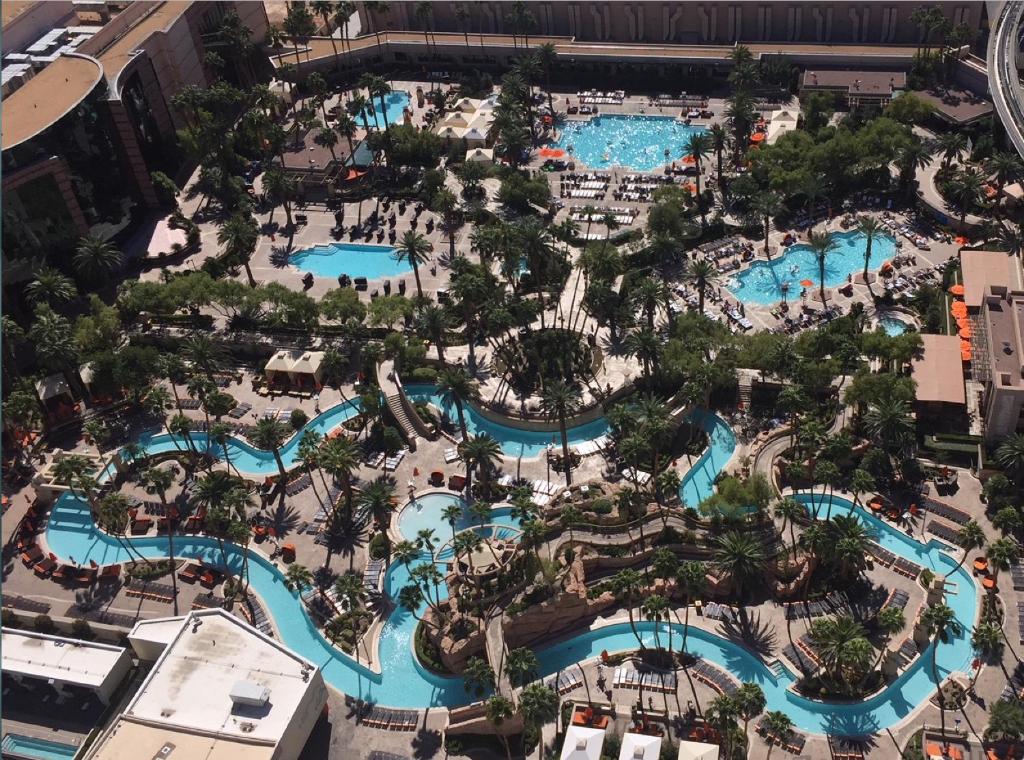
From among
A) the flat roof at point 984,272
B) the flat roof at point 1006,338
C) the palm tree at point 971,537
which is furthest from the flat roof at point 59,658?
the flat roof at point 984,272

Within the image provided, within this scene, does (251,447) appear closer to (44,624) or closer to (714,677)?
(44,624)

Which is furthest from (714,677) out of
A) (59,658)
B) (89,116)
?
(89,116)

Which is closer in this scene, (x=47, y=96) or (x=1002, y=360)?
(x=1002, y=360)

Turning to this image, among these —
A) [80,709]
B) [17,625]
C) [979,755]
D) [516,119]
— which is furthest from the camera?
[516,119]

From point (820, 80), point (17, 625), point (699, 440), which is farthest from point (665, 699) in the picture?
point (820, 80)

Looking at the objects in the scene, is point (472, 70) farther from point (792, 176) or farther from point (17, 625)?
point (17, 625)

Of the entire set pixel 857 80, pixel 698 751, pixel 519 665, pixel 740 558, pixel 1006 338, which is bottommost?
pixel 698 751
